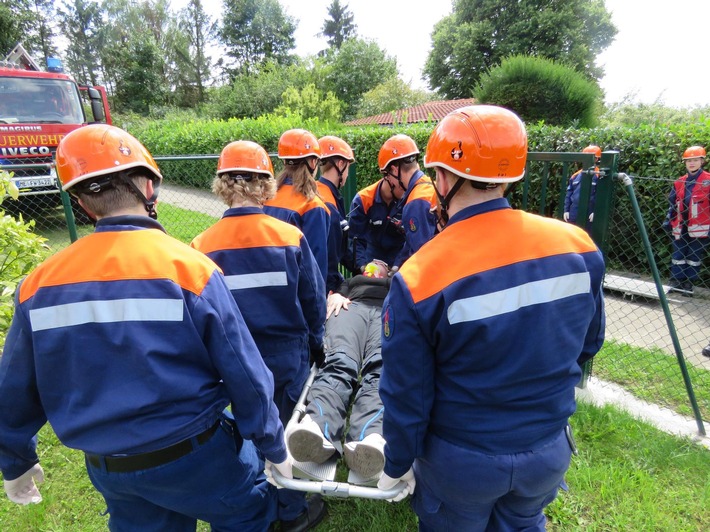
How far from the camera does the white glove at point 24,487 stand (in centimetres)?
174

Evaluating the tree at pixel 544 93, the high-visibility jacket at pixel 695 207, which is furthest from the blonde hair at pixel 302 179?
the tree at pixel 544 93

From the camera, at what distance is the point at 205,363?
1578mm

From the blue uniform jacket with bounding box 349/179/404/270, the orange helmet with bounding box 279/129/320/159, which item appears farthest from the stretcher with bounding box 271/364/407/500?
the blue uniform jacket with bounding box 349/179/404/270

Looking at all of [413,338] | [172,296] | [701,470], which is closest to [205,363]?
[172,296]

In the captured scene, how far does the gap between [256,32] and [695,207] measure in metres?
48.3

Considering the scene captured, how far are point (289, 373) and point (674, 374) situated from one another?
12.4 feet

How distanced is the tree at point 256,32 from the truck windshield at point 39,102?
37729mm

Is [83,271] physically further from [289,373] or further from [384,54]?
[384,54]

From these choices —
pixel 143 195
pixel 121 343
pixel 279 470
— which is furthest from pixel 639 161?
pixel 121 343

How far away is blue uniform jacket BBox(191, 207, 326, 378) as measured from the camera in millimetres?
2289

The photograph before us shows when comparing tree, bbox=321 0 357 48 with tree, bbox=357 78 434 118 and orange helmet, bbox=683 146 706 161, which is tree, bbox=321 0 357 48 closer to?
tree, bbox=357 78 434 118

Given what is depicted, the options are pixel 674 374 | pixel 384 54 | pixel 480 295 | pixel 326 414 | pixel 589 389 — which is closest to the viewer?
pixel 480 295

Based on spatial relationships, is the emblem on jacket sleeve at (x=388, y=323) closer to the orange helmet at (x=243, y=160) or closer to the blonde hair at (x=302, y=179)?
the orange helmet at (x=243, y=160)

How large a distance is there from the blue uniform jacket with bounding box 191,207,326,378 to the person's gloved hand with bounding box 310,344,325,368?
0.28m
